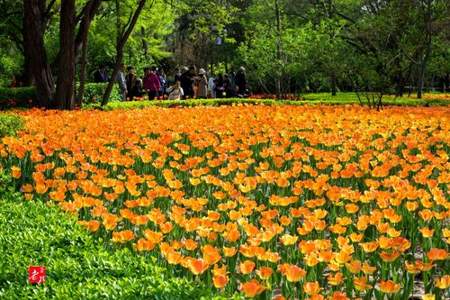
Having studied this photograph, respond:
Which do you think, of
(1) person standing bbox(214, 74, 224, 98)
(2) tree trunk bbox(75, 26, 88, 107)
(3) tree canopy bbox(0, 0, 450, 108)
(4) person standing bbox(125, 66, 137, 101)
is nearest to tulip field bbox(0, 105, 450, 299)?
(3) tree canopy bbox(0, 0, 450, 108)

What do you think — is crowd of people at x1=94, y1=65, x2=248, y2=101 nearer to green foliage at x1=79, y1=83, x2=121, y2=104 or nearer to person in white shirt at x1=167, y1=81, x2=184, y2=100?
person in white shirt at x1=167, y1=81, x2=184, y2=100

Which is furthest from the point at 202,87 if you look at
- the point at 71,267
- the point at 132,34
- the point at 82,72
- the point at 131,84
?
the point at 71,267

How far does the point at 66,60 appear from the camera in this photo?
16484 mm

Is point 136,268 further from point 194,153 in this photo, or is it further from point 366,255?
point 194,153

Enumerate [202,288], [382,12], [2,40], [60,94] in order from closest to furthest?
[202,288] < [60,94] < [382,12] < [2,40]

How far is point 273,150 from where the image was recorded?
24.5ft

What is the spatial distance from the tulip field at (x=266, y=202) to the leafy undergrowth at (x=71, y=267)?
0.13 metres

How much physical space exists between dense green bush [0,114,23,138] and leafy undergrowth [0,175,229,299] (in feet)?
15.8

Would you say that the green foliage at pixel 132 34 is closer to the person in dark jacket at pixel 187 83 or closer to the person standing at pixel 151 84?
the person standing at pixel 151 84

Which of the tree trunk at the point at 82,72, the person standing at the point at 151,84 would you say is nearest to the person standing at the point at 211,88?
the person standing at the point at 151,84

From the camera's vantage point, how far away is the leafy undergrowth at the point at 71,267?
3.31m

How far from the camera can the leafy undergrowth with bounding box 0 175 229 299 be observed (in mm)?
3311

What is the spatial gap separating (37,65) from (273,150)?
10910mm

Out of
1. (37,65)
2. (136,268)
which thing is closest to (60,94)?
(37,65)
